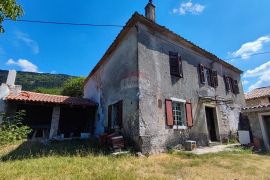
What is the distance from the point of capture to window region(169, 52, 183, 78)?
10.1 metres

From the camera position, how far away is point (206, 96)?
452 inches

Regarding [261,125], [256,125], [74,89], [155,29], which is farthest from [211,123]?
[74,89]

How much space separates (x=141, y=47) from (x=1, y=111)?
27.5ft

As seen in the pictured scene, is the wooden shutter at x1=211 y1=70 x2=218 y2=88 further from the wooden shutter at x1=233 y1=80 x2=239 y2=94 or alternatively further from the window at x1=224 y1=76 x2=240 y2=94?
the wooden shutter at x1=233 y1=80 x2=239 y2=94

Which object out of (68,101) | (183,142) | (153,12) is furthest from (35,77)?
(183,142)

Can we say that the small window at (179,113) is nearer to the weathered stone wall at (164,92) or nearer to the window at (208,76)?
the weathered stone wall at (164,92)

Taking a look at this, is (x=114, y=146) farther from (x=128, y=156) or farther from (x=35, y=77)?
(x=35, y=77)

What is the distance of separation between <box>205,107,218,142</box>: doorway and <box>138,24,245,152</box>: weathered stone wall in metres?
0.29

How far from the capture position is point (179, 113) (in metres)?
9.81

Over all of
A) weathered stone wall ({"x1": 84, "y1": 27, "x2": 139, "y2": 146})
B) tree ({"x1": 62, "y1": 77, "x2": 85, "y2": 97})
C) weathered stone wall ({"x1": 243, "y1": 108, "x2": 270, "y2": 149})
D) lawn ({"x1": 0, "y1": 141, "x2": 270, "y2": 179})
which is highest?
tree ({"x1": 62, "y1": 77, "x2": 85, "y2": 97})

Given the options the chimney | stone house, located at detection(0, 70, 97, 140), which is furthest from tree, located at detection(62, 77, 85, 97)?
the chimney

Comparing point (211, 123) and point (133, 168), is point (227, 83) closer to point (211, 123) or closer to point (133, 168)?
point (211, 123)

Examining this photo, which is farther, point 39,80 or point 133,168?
point 39,80

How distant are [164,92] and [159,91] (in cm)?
34
